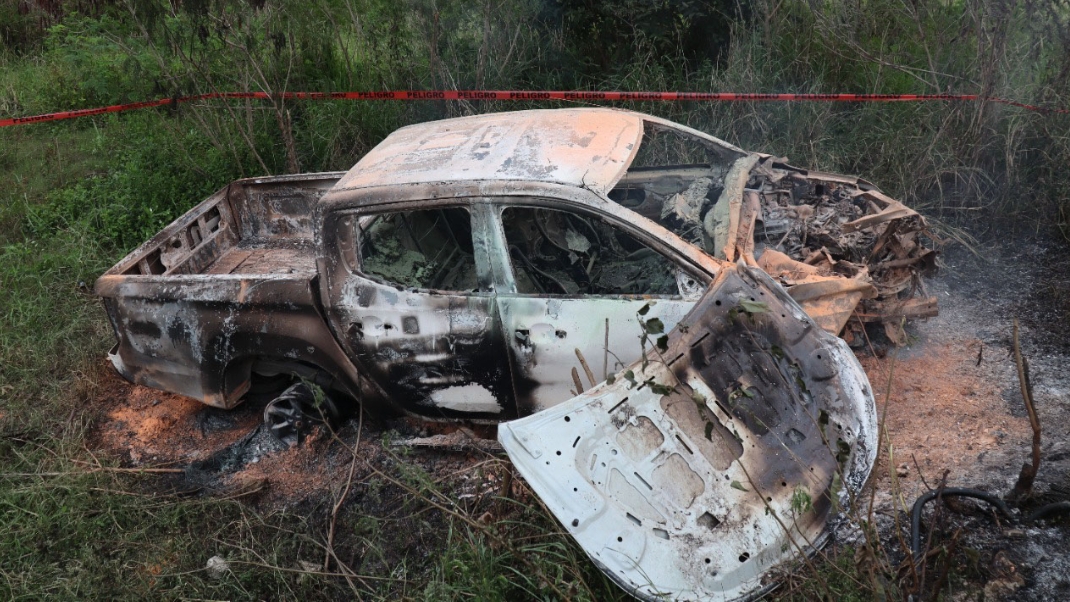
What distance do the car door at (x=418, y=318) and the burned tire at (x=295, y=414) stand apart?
557 mm

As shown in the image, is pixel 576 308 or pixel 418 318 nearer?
pixel 576 308

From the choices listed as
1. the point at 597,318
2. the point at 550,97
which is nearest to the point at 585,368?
the point at 597,318

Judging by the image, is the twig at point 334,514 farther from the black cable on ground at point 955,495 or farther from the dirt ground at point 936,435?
the black cable on ground at point 955,495

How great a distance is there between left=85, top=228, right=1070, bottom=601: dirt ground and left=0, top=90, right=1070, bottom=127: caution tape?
1.54 meters

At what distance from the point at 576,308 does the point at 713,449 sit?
3.05 ft

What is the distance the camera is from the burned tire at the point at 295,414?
14.9 ft

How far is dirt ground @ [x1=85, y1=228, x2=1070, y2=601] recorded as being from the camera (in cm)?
340

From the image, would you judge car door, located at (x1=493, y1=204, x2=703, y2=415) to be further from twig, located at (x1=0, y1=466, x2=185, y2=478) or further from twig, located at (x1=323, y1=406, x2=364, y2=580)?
twig, located at (x1=0, y1=466, x2=185, y2=478)

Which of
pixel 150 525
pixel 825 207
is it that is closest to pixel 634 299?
pixel 825 207

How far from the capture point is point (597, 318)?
3736 millimetres

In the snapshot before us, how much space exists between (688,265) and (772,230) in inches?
39.0

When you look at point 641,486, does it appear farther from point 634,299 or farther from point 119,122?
point 119,122

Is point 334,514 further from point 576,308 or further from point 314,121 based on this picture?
point 314,121

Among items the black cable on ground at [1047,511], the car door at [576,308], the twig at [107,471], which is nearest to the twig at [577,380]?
the car door at [576,308]
